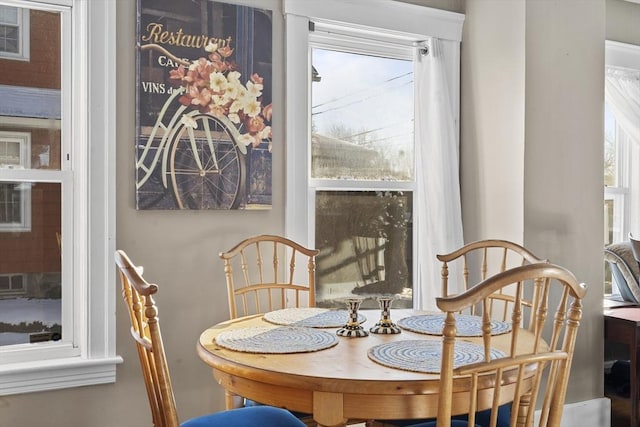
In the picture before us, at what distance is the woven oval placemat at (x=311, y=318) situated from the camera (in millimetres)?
2000

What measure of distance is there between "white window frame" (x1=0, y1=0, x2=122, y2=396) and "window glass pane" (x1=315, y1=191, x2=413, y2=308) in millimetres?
1046

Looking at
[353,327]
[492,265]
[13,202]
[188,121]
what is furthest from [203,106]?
[492,265]

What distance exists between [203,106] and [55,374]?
1.25 meters

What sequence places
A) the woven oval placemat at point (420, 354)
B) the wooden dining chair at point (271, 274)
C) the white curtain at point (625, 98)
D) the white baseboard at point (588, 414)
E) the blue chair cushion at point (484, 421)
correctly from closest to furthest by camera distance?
1. the woven oval placemat at point (420, 354)
2. the blue chair cushion at point (484, 421)
3. the wooden dining chair at point (271, 274)
4. the white baseboard at point (588, 414)
5. the white curtain at point (625, 98)

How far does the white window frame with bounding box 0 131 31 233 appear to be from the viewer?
2.23 m

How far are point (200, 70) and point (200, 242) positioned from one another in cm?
76

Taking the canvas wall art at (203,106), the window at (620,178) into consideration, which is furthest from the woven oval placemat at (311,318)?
the window at (620,178)

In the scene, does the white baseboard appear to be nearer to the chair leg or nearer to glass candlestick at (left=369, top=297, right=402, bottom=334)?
glass candlestick at (left=369, top=297, right=402, bottom=334)

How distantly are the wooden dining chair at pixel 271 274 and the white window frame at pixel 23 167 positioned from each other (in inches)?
31.2

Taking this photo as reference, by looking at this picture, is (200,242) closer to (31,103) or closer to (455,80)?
(31,103)

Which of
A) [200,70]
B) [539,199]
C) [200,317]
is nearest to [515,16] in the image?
[539,199]

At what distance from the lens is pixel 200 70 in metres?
2.48

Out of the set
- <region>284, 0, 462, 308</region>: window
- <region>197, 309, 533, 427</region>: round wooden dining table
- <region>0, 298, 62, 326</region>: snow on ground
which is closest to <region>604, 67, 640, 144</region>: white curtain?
<region>284, 0, 462, 308</region>: window

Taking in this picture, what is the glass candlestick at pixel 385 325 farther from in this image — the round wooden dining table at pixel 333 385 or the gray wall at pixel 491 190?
the gray wall at pixel 491 190
